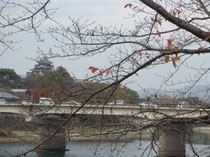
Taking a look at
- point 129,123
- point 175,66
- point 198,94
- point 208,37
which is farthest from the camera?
point 198,94

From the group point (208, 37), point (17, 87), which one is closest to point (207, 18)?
point (208, 37)

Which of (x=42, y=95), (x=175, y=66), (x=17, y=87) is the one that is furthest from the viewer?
(x=17, y=87)

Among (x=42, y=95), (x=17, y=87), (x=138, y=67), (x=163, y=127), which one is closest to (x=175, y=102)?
(x=163, y=127)

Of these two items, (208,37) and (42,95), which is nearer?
(208,37)

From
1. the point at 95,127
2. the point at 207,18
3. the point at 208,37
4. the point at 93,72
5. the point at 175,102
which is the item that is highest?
the point at 207,18

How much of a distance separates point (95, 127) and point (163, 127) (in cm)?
101

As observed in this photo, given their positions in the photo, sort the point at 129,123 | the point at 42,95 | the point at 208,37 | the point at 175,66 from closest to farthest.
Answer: the point at 208,37, the point at 175,66, the point at 129,123, the point at 42,95

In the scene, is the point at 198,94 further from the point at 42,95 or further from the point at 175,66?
the point at 42,95

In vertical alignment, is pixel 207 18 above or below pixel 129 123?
above

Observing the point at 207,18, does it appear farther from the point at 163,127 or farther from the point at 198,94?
the point at 163,127

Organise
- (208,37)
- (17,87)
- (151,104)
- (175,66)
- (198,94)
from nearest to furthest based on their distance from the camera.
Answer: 1. (208,37)
2. (175,66)
3. (198,94)
4. (151,104)
5. (17,87)

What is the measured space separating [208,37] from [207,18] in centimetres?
94

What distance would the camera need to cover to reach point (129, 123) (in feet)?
16.2

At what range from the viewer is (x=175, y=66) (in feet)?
15.2
